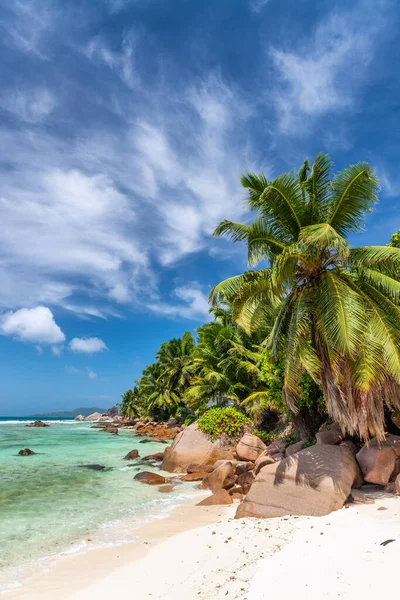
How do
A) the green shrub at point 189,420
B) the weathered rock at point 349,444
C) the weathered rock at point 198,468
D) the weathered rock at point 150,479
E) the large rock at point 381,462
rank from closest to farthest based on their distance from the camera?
the large rock at point 381,462 < the weathered rock at point 349,444 < the weathered rock at point 150,479 < the weathered rock at point 198,468 < the green shrub at point 189,420

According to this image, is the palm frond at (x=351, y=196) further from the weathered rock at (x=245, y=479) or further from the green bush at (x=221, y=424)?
the green bush at (x=221, y=424)

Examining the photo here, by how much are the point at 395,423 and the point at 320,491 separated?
4.71 meters

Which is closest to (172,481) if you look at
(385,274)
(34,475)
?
(34,475)

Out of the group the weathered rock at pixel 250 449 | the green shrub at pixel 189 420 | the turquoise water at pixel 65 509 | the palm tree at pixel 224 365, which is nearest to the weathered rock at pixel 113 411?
the green shrub at pixel 189 420

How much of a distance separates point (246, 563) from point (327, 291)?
6.87 metres

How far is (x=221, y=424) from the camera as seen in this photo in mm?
19641

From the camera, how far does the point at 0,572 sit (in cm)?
667

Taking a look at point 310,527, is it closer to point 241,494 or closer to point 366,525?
point 366,525

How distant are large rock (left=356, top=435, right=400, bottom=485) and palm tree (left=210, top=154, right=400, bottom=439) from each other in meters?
0.52

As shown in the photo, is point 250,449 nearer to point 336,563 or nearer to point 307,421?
point 307,421

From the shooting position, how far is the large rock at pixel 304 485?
8180mm

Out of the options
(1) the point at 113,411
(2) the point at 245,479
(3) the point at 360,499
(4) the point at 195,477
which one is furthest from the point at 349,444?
(1) the point at 113,411

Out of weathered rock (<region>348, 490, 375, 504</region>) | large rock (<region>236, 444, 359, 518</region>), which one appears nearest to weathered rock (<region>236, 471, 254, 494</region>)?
large rock (<region>236, 444, 359, 518</region>)

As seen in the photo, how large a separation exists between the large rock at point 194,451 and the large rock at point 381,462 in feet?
31.8
